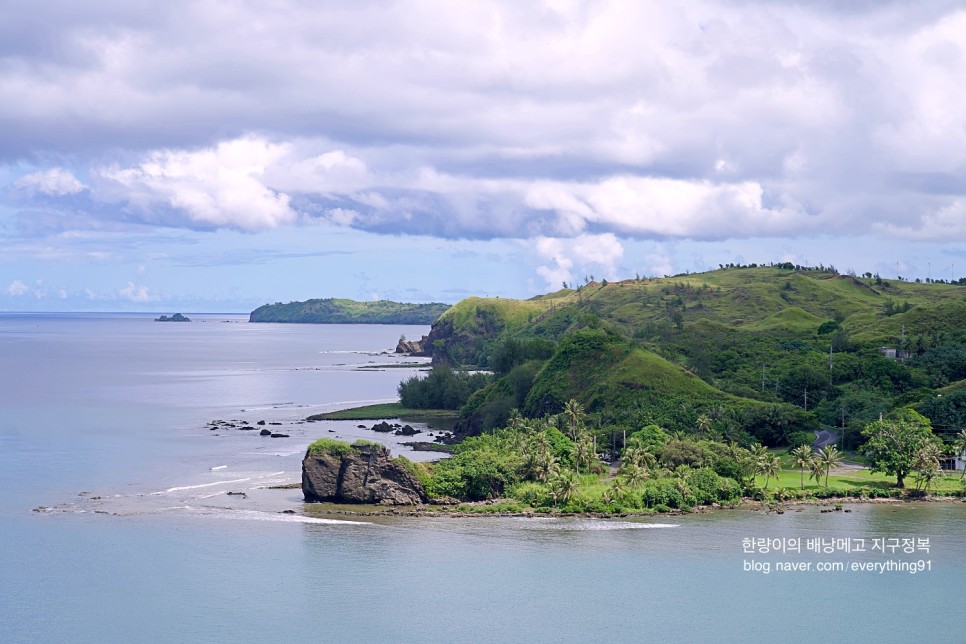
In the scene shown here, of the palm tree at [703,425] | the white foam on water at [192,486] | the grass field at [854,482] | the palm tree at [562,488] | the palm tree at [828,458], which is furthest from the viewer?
the palm tree at [703,425]

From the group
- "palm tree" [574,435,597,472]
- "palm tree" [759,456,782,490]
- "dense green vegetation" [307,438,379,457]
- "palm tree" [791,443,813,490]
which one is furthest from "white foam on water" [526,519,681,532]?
"palm tree" [791,443,813,490]

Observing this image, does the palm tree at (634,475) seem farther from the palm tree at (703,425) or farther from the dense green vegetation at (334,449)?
the dense green vegetation at (334,449)

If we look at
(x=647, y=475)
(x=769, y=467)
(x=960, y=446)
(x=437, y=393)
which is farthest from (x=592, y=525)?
(x=437, y=393)

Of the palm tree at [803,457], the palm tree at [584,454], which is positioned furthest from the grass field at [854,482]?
the palm tree at [584,454]

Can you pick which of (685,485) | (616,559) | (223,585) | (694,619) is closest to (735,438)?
(685,485)

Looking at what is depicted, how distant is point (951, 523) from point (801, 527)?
14.4m

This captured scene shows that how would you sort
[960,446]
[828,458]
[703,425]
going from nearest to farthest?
[828,458], [960,446], [703,425]

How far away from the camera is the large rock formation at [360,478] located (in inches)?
3996

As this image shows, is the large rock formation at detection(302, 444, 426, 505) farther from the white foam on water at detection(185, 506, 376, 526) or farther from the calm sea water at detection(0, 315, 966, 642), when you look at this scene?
the white foam on water at detection(185, 506, 376, 526)

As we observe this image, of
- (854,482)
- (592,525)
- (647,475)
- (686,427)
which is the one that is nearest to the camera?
(592,525)

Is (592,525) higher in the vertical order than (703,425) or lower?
lower

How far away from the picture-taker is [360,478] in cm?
10212

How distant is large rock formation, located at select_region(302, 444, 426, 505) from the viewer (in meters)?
102

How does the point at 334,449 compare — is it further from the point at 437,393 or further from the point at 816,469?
the point at 437,393
